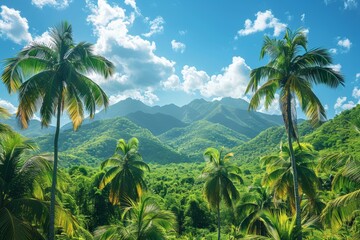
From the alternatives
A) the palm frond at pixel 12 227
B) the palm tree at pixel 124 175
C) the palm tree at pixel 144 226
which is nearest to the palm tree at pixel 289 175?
the palm tree at pixel 144 226

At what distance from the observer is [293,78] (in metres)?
17.1

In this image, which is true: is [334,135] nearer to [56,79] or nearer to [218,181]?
[218,181]

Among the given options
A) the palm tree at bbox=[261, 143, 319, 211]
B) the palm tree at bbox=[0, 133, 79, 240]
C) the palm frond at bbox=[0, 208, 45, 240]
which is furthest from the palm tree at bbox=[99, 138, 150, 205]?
the palm frond at bbox=[0, 208, 45, 240]

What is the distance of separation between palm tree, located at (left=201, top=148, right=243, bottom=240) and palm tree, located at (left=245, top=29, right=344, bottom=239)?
32.8 feet

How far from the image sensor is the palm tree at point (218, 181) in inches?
1112

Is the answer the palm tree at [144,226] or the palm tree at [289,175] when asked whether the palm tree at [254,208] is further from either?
the palm tree at [144,226]

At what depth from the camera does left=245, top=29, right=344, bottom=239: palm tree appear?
57.5 feet

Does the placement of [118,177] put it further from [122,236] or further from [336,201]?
[336,201]

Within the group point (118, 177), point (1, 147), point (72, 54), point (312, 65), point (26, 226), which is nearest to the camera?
point (26, 226)

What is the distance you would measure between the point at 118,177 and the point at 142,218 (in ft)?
48.0

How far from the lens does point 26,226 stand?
13.3m

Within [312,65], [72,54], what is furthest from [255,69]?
[72,54]

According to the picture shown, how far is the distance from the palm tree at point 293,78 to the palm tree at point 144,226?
718 centimetres

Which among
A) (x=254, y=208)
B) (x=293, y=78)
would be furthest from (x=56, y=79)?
(x=254, y=208)
